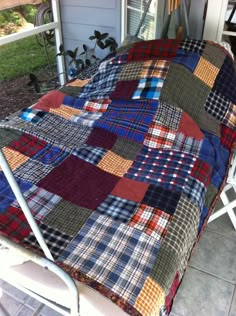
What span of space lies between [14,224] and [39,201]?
0.50ft

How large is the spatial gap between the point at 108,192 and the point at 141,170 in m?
0.23

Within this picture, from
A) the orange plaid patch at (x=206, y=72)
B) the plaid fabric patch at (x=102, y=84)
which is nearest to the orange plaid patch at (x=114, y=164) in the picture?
the plaid fabric patch at (x=102, y=84)

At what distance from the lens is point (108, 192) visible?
1387 mm

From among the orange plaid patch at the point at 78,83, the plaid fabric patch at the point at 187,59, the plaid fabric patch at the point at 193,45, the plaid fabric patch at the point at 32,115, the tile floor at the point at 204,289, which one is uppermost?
the plaid fabric patch at the point at 193,45

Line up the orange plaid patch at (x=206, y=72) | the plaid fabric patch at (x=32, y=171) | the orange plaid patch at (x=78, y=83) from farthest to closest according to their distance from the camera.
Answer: the orange plaid patch at (x=78, y=83) < the orange plaid patch at (x=206, y=72) < the plaid fabric patch at (x=32, y=171)

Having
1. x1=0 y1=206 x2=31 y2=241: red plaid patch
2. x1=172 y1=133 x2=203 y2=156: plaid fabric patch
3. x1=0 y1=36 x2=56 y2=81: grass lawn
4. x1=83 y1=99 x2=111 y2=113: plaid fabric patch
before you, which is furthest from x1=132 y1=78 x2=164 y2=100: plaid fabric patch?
x1=0 y1=36 x2=56 y2=81: grass lawn

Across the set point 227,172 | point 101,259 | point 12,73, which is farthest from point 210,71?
point 12,73

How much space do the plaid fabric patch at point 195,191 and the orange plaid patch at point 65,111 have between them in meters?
0.86

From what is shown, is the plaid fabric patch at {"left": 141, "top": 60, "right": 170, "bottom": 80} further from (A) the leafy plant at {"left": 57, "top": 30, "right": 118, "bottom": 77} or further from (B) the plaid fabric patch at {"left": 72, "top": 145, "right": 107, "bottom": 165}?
(A) the leafy plant at {"left": 57, "top": 30, "right": 118, "bottom": 77}

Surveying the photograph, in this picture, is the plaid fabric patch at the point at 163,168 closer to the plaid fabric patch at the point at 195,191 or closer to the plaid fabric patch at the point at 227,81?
the plaid fabric patch at the point at 195,191

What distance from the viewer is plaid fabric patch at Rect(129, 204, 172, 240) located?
46.5 inches

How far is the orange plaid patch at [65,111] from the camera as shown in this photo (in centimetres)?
191

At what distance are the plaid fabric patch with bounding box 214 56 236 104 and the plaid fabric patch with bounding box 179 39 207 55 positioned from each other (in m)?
0.18

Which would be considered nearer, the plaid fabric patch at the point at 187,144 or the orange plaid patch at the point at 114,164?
the orange plaid patch at the point at 114,164
